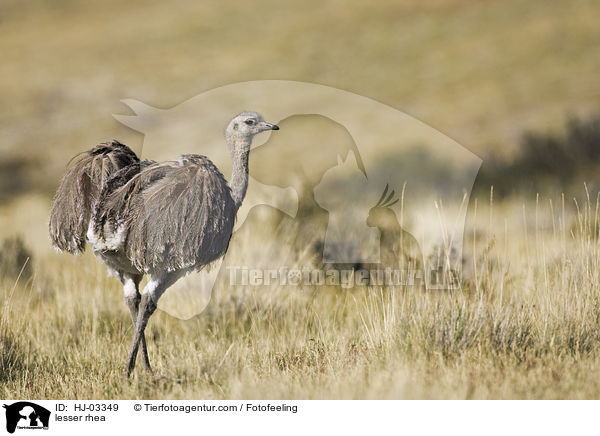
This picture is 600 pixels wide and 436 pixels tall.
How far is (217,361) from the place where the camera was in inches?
214

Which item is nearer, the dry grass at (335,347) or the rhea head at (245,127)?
the dry grass at (335,347)

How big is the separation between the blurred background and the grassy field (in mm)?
113

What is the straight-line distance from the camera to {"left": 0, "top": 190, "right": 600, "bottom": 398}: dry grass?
4824mm

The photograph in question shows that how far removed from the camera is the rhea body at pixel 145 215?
498 cm

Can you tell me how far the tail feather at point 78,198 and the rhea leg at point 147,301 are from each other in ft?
1.97

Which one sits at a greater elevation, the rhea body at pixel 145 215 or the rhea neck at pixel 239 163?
the rhea neck at pixel 239 163

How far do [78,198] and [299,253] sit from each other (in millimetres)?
2819

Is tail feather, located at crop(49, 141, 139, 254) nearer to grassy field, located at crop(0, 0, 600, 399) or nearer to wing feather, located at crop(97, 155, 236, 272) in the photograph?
wing feather, located at crop(97, 155, 236, 272)

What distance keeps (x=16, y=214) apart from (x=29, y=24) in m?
13.2

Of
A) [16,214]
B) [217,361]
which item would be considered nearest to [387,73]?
[16,214]

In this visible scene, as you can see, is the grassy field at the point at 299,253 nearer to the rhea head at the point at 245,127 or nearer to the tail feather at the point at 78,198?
the tail feather at the point at 78,198
